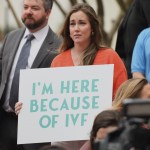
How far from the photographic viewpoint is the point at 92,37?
661 cm

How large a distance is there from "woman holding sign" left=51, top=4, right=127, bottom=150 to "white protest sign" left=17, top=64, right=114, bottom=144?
199mm

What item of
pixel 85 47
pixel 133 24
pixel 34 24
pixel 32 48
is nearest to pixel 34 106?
pixel 85 47

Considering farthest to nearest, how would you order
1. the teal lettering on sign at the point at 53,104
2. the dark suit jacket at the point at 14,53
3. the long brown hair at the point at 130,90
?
the dark suit jacket at the point at 14,53 < the teal lettering on sign at the point at 53,104 < the long brown hair at the point at 130,90

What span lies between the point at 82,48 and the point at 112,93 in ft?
1.82

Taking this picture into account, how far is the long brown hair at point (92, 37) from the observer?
644 centimetres

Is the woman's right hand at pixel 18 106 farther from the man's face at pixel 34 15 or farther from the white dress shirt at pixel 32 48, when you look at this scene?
the man's face at pixel 34 15

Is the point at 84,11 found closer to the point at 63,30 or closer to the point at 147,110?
the point at 63,30

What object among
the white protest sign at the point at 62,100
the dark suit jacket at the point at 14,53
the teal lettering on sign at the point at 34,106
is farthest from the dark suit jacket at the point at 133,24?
the teal lettering on sign at the point at 34,106

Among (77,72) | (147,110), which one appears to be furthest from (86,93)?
(147,110)

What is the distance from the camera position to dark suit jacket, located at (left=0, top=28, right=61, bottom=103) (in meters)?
7.09

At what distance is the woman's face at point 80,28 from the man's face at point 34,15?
24.1 inches

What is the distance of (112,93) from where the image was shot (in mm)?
6234

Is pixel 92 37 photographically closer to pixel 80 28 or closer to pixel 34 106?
pixel 80 28

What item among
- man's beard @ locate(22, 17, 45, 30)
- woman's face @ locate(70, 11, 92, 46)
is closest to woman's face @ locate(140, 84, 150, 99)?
woman's face @ locate(70, 11, 92, 46)
